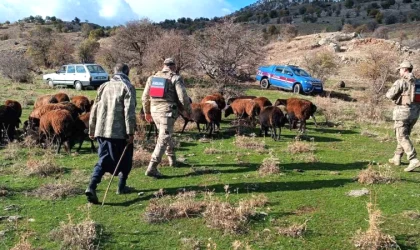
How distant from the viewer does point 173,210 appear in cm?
591

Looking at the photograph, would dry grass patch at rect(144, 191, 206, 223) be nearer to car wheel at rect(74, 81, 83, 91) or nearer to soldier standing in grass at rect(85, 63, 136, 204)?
soldier standing in grass at rect(85, 63, 136, 204)

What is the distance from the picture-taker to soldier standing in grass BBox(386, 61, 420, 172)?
8312mm

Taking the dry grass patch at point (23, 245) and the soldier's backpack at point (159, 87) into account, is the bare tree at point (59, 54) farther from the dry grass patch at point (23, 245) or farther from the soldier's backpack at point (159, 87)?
the dry grass patch at point (23, 245)

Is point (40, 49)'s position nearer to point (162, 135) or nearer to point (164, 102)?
point (164, 102)

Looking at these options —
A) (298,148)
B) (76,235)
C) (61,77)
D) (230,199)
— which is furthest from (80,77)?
(76,235)

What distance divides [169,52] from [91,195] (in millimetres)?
20327

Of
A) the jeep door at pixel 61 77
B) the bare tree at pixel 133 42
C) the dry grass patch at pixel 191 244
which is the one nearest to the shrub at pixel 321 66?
the bare tree at pixel 133 42

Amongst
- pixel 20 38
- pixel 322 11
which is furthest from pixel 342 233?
pixel 322 11

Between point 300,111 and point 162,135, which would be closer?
point 162,135

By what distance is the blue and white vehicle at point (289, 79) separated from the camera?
83.5 ft

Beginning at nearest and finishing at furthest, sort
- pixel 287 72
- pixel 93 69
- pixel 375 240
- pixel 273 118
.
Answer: pixel 375 240 < pixel 273 118 < pixel 93 69 < pixel 287 72

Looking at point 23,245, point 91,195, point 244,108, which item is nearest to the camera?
point 23,245

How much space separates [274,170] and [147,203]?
106 inches

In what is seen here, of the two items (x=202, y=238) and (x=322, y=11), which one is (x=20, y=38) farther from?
(x=202, y=238)
